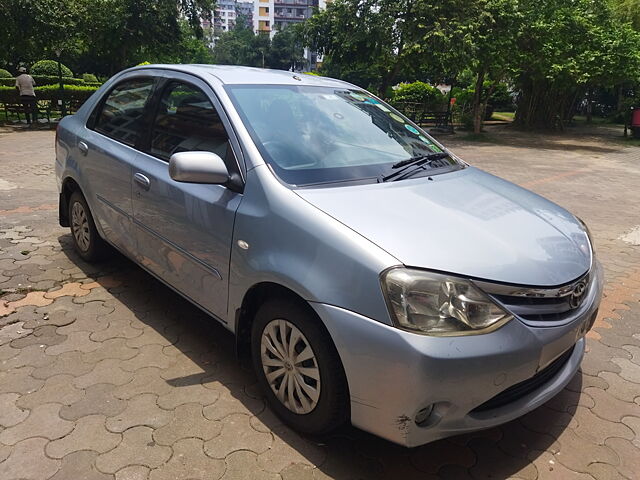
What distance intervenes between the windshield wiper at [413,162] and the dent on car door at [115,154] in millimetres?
1722

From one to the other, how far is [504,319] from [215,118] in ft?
6.05

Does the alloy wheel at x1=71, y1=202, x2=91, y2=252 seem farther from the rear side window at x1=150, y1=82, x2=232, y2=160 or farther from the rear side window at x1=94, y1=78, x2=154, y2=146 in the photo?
the rear side window at x1=150, y1=82, x2=232, y2=160

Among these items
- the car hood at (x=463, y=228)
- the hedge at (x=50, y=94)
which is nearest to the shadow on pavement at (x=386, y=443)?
the car hood at (x=463, y=228)

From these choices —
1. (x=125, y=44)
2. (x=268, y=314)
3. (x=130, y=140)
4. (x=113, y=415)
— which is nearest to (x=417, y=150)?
(x=268, y=314)

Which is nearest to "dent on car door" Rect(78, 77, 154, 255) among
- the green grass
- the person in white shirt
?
the person in white shirt

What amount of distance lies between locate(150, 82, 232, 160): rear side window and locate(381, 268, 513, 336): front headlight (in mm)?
1246

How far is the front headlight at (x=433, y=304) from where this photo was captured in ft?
6.24

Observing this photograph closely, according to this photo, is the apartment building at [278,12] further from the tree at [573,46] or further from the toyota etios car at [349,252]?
the toyota etios car at [349,252]

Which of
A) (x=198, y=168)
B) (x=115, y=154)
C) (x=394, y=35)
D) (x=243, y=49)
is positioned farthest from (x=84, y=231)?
(x=243, y=49)

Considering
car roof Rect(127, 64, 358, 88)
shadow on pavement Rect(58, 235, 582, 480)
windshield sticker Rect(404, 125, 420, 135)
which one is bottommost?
shadow on pavement Rect(58, 235, 582, 480)

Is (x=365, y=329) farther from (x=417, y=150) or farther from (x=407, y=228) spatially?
(x=417, y=150)

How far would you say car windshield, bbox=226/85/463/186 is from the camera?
A: 2584mm

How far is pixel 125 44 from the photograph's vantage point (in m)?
19.8

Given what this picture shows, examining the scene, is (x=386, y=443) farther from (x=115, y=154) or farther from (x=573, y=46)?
(x=573, y=46)
